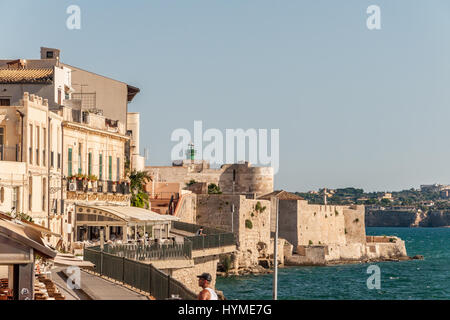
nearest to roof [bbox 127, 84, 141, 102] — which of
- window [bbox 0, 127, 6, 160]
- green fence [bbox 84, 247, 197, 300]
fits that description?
window [bbox 0, 127, 6, 160]

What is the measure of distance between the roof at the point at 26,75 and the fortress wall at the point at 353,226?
5038 cm

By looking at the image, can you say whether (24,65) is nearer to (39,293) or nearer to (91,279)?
(91,279)

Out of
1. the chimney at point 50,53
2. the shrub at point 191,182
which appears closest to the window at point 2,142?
the chimney at point 50,53

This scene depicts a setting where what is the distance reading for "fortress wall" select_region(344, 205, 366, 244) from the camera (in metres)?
93.4

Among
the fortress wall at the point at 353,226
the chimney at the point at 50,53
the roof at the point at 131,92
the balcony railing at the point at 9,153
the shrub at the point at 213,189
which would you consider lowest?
the fortress wall at the point at 353,226

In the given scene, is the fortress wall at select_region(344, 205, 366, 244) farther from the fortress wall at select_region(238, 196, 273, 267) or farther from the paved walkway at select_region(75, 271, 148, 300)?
the paved walkway at select_region(75, 271, 148, 300)

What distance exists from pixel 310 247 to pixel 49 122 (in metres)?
44.2

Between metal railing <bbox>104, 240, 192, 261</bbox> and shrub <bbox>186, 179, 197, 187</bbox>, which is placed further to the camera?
shrub <bbox>186, 179, 197, 187</bbox>

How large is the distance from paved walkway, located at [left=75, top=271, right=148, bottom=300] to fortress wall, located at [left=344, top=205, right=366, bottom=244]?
67185 millimetres

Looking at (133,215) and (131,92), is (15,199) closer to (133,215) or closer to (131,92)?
(133,215)

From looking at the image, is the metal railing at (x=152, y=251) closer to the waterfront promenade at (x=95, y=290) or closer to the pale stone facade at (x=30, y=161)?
the waterfront promenade at (x=95, y=290)

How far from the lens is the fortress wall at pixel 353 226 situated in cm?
→ 9344

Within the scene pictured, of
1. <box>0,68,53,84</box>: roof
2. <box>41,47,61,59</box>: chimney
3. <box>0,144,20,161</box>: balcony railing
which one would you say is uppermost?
<box>41,47,61,59</box>: chimney
